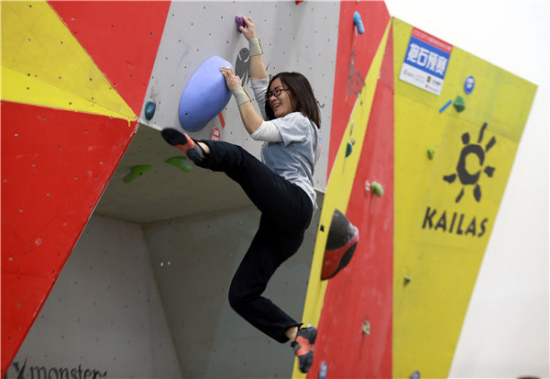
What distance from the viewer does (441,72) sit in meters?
3.61

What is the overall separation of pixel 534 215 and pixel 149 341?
2610 mm

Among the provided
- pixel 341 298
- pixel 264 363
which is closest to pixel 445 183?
pixel 341 298

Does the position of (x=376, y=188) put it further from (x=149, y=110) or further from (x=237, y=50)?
(x=149, y=110)

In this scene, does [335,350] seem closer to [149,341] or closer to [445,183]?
[149,341]

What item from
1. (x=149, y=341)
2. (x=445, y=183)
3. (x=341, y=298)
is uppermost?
(x=445, y=183)

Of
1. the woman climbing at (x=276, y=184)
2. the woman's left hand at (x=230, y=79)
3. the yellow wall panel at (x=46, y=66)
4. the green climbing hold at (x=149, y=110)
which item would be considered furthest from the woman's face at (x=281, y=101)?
the yellow wall panel at (x=46, y=66)

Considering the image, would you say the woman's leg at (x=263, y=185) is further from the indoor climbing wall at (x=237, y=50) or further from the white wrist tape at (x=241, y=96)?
the indoor climbing wall at (x=237, y=50)

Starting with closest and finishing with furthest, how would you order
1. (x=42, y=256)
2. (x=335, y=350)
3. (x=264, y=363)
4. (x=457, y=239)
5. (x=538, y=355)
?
(x=42, y=256), (x=264, y=363), (x=335, y=350), (x=457, y=239), (x=538, y=355)

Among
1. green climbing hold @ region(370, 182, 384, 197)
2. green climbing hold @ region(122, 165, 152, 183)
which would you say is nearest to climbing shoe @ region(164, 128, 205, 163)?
green climbing hold @ region(122, 165, 152, 183)

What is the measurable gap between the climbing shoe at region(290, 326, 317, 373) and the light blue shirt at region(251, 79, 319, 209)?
0.37 m

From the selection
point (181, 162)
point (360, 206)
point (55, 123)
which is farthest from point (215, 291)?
point (55, 123)

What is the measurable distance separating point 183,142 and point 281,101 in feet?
1.69

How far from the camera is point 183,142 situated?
1.73 meters

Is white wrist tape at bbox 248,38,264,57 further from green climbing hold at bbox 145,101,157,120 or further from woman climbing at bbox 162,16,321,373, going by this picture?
green climbing hold at bbox 145,101,157,120
